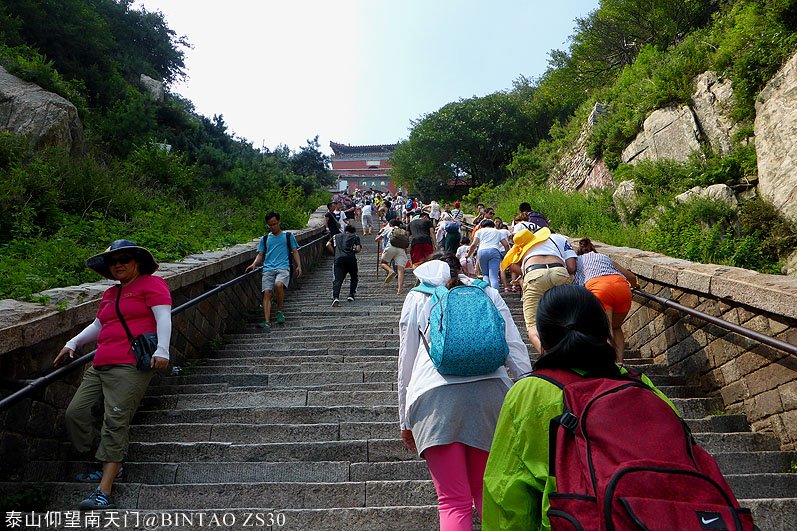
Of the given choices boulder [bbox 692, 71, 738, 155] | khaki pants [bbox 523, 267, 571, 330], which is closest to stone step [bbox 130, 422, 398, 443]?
khaki pants [bbox 523, 267, 571, 330]

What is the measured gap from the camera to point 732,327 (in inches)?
164

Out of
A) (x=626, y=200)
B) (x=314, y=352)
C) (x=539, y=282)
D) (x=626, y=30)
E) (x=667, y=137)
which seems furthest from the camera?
(x=626, y=30)

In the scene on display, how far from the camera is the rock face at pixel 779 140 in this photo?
8094 millimetres

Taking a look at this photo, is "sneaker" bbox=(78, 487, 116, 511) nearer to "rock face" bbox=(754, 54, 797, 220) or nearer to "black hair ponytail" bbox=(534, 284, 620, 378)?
"black hair ponytail" bbox=(534, 284, 620, 378)

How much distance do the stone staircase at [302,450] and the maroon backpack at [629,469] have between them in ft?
6.11

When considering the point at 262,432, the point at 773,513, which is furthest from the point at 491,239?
the point at 773,513

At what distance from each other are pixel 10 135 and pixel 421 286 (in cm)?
935

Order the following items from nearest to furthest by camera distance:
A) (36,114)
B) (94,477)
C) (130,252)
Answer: (94,477) < (130,252) < (36,114)

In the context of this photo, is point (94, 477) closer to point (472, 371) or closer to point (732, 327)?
point (472, 371)

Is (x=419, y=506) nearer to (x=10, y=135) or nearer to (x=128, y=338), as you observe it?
(x=128, y=338)

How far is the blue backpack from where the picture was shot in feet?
8.23

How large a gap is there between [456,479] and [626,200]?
34.5 ft

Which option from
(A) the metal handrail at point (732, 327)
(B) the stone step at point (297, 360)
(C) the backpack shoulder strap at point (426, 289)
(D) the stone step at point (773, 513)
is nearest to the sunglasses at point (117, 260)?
(C) the backpack shoulder strap at point (426, 289)

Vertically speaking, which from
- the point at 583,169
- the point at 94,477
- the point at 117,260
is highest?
the point at 583,169
